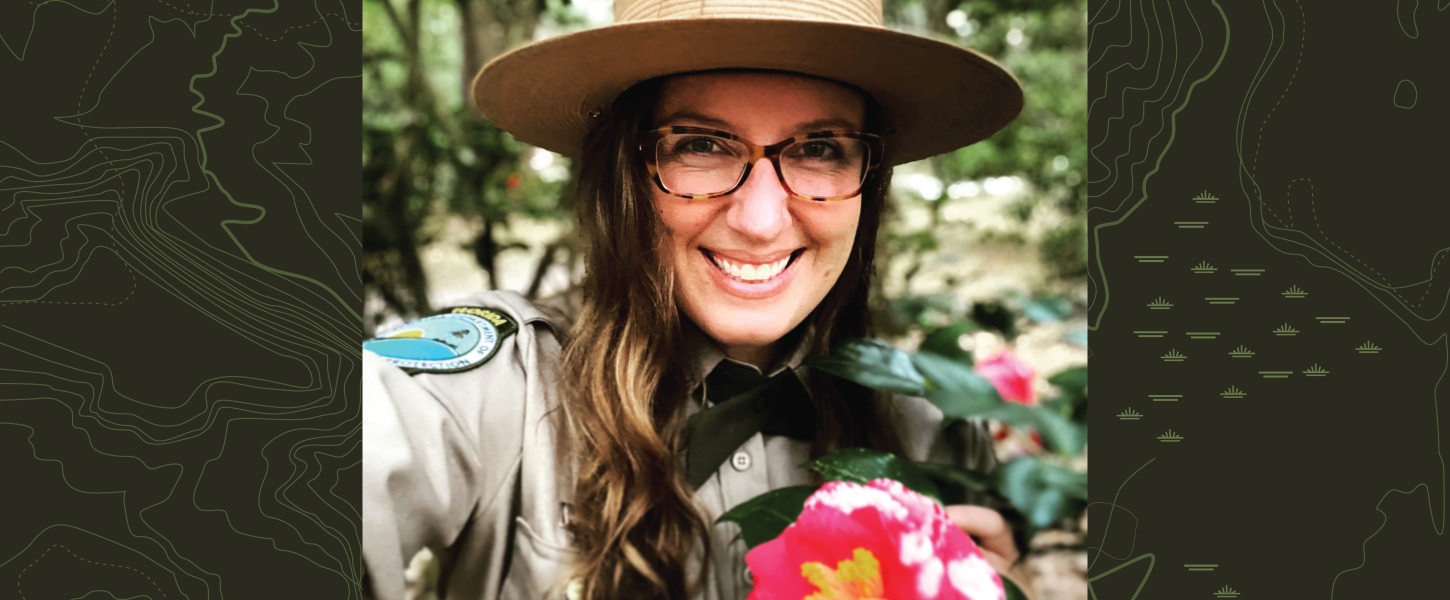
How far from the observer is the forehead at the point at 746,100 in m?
1.10

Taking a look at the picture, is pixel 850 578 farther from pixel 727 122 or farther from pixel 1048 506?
pixel 727 122

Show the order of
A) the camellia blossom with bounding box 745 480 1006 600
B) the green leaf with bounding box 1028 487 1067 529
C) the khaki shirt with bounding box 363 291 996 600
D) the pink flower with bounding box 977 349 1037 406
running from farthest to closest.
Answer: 1. the pink flower with bounding box 977 349 1037 406
2. the khaki shirt with bounding box 363 291 996 600
3. the green leaf with bounding box 1028 487 1067 529
4. the camellia blossom with bounding box 745 480 1006 600

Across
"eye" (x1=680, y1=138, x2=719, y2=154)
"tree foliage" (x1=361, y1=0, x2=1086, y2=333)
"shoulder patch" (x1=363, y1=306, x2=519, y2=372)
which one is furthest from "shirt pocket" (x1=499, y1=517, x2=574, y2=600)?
"tree foliage" (x1=361, y1=0, x2=1086, y2=333)

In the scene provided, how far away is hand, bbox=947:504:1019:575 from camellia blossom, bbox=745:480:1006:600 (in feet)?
1.16

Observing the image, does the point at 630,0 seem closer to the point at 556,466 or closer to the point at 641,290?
the point at 641,290

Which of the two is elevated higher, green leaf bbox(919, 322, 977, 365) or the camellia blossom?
green leaf bbox(919, 322, 977, 365)

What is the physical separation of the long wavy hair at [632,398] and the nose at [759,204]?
127 millimetres

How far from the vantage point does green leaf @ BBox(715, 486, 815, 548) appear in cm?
A: 94

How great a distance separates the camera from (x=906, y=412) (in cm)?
135

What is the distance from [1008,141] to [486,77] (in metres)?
3.41

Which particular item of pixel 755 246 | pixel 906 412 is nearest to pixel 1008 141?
pixel 906 412

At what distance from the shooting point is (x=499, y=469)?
1.09 meters

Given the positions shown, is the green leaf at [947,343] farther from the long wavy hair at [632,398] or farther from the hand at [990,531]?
the hand at [990,531]

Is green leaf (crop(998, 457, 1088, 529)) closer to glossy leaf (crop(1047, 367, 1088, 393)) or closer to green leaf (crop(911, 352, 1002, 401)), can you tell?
green leaf (crop(911, 352, 1002, 401))
